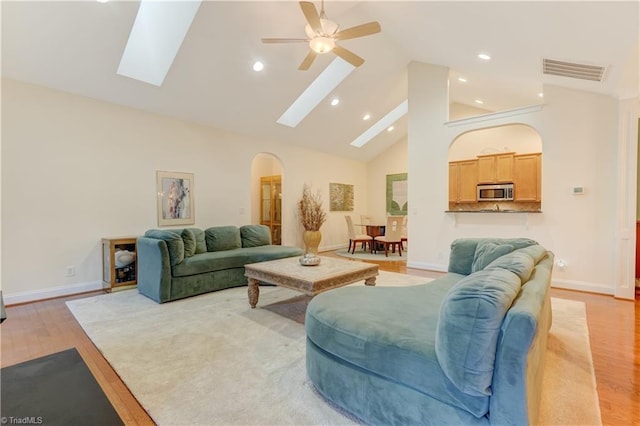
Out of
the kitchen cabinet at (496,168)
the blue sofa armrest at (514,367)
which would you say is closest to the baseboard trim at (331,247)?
the kitchen cabinet at (496,168)

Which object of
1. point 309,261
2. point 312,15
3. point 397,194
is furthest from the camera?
point 397,194

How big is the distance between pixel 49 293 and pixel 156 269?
1583 millimetres

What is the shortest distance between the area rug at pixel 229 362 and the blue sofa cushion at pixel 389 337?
1.39 feet

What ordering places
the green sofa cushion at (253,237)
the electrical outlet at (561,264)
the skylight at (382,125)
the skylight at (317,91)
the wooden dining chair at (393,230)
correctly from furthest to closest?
the skylight at (382,125), the wooden dining chair at (393,230), the skylight at (317,91), the green sofa cushion at (253,237), the electrical outlet at (561,264)

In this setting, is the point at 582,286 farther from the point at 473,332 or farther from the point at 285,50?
the point at 285,50

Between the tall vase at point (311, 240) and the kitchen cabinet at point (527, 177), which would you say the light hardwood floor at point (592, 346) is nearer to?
the kitchen cabinet at point (527, 177)

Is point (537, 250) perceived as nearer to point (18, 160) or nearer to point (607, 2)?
point (607, 2)

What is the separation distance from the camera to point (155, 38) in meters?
4.17

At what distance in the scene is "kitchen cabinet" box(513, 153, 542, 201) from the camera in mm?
6766

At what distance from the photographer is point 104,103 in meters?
4.46

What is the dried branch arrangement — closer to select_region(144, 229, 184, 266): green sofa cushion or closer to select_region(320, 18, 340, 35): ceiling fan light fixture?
select_region(144, 229, 184, 266): green sofa cushion

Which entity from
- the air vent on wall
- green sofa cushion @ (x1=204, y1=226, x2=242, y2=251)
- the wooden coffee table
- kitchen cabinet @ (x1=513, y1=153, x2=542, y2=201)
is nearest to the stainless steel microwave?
kitchen cabinet @ (x1=513, y1=153, x2=542, y2=201)

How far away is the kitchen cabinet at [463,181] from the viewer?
7.61 metres

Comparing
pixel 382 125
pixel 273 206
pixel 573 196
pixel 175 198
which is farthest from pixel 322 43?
pixel 382 125
